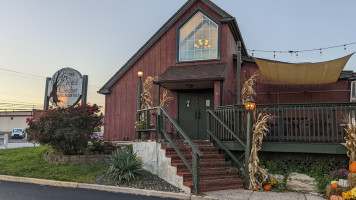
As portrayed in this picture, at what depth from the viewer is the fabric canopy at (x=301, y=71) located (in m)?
10.7

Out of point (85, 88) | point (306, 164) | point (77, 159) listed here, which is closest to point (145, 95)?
point (77, 159)

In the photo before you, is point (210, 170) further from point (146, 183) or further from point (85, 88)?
point (85, 88)

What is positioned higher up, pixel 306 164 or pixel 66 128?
pixel 66 128

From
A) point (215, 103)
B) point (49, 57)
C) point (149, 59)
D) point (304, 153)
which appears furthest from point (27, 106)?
point (304, 153)

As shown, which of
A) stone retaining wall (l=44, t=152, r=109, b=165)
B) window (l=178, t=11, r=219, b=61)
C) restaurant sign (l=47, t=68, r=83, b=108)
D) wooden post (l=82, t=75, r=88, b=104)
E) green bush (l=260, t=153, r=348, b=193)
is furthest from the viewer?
restaurant sign (l=47, t=68, r=83, b=108)

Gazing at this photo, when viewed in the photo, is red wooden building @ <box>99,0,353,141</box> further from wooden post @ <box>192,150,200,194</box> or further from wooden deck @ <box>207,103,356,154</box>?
wooden post @ <box>192,150,200,194</box>

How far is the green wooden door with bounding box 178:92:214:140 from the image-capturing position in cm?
1188

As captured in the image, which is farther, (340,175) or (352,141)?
(340,175)

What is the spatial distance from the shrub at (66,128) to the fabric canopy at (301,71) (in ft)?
22.9

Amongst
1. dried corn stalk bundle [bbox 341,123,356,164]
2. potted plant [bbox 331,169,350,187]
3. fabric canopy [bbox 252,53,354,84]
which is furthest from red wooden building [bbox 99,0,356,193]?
dried corn stalk bundle [bbox 341,123,356,164]

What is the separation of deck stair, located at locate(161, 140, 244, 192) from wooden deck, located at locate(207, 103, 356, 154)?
0.60 metres

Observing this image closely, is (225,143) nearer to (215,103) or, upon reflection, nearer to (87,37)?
(215,103)

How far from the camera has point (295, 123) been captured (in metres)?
8.09

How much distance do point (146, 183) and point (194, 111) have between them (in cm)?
500
